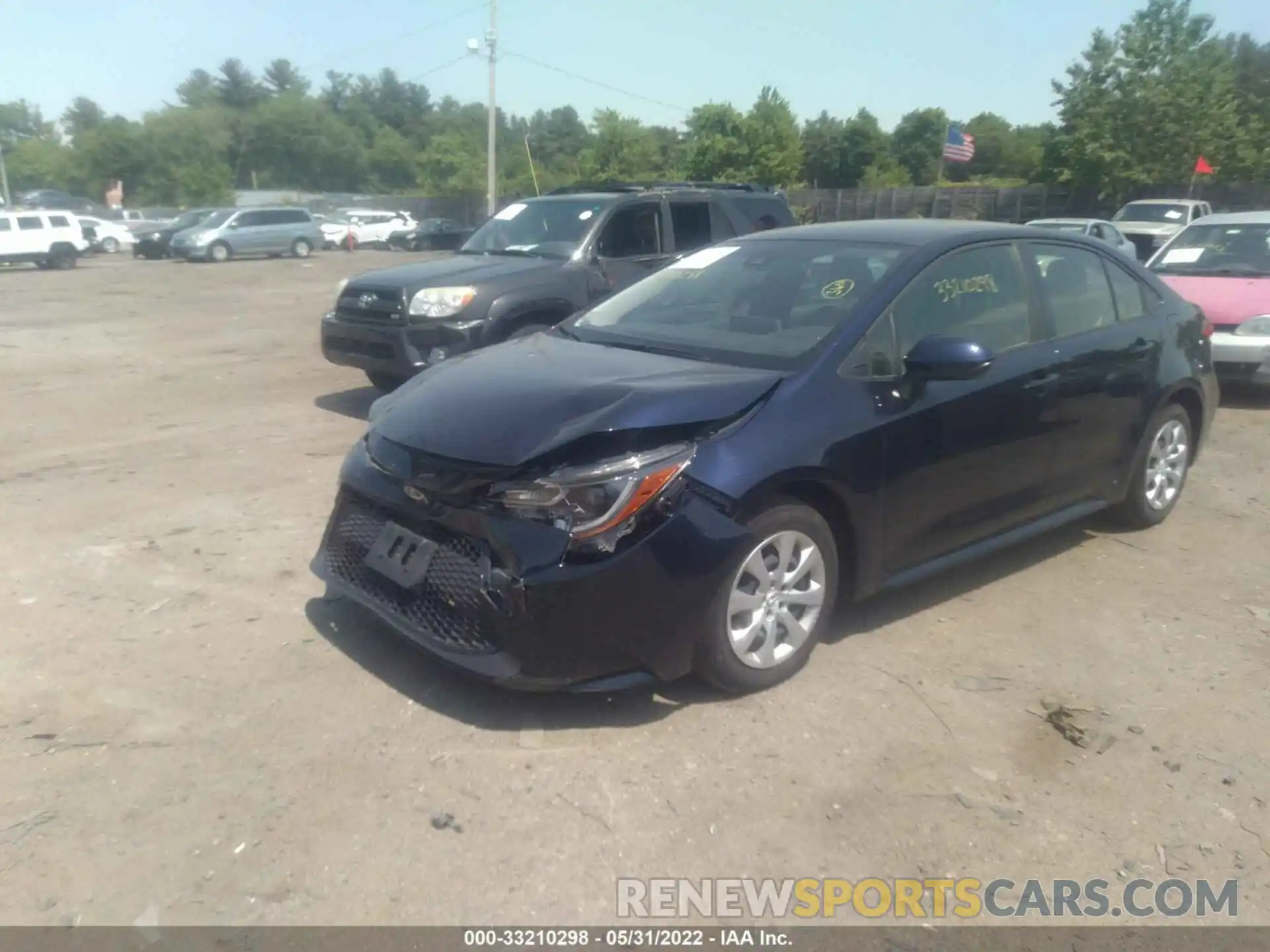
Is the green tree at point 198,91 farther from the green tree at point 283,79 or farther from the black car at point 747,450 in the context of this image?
the black car at point 747,450

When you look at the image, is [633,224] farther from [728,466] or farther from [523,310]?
[728,466]

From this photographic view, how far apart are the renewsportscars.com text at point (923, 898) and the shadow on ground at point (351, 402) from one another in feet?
20.6

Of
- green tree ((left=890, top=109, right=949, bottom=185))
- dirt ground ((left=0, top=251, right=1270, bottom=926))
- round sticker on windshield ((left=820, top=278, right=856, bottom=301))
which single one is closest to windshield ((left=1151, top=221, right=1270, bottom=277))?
dirt ground ((left=0, top=251, right=1270, bottom=926))

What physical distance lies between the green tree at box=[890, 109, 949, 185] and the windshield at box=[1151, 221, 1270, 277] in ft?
201

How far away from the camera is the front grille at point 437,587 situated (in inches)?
145

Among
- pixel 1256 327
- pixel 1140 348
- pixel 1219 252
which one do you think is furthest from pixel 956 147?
pixel 1140 348

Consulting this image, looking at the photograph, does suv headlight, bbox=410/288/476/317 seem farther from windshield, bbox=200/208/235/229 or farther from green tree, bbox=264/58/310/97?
green tree, bbox=264/58/310/97

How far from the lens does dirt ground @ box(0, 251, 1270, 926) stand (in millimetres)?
3080

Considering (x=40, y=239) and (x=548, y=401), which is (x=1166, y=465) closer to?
(x=548, y=401)

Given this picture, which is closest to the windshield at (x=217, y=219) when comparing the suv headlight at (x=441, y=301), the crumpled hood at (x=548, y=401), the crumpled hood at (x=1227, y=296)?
the suv headlight at (x=441, y=301)

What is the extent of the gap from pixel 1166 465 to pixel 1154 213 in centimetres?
2141

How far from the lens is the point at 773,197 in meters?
10.2

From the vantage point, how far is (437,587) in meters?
3.80

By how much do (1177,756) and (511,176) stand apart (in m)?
73.2
